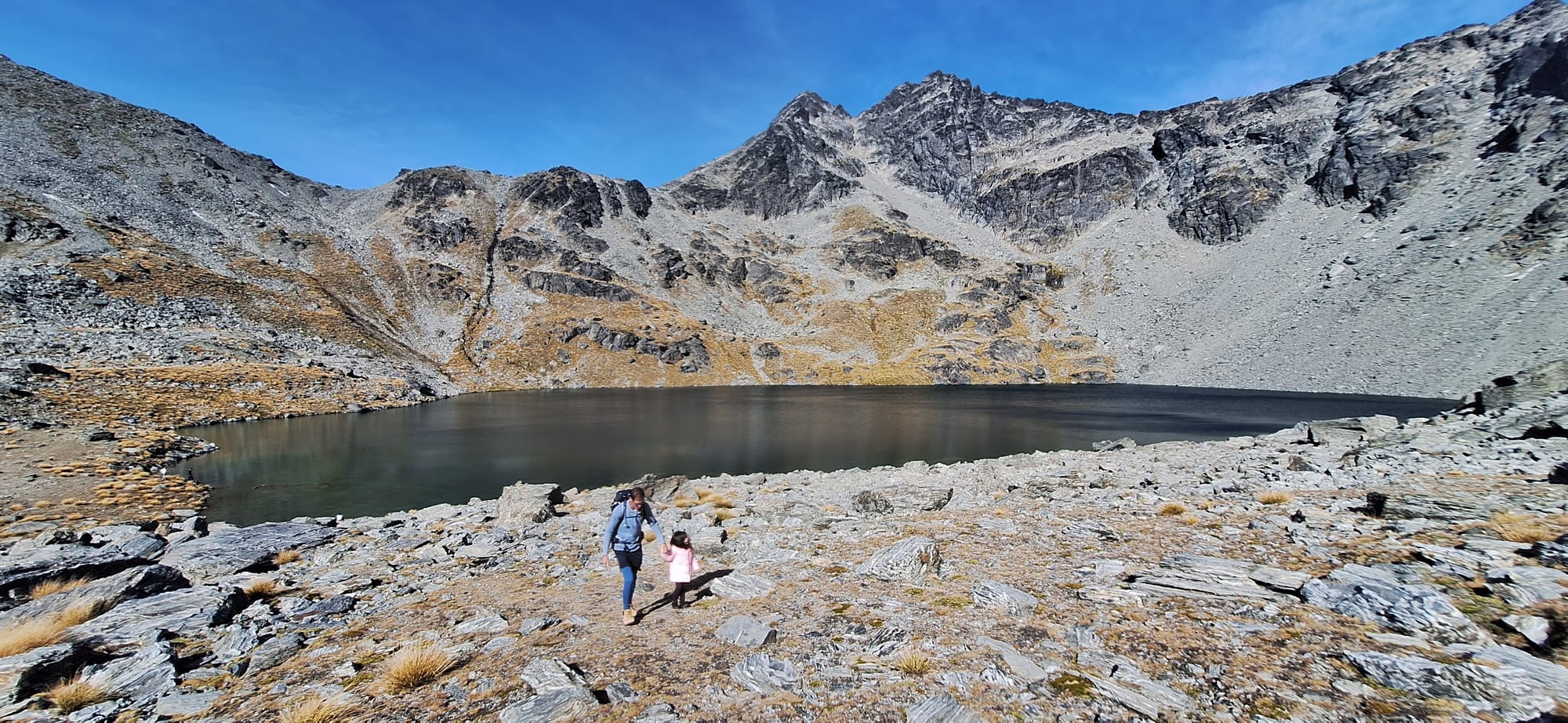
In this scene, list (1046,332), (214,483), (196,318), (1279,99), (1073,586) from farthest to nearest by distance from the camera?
(1279,99)
(1046,332)
(196,318)
(214,483)
(1073,586)

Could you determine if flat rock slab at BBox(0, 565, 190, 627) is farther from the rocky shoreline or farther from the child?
the child

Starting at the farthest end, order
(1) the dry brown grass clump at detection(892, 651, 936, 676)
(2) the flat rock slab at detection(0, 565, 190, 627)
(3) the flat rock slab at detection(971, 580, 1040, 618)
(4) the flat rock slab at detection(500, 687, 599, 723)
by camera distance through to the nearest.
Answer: (3) the flat rock slab at detection(971, 580, 1040, 618) → (2) the flat rock slab at detection(0, 565, 190, 627) → (1) the dry brown grass clump at detection(892, 651, 936, 676) → (4) the flat rock slab at detection(500, 687, 599, 723)

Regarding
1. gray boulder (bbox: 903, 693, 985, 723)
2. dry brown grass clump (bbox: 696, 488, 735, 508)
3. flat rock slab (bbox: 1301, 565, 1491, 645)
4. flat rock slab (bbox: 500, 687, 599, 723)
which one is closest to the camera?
gray boulder (bbox: 903, 693, 985, 723)

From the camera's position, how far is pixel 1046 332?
486ft

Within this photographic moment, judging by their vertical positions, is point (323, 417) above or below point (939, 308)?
below

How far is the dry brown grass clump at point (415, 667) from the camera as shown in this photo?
721cm

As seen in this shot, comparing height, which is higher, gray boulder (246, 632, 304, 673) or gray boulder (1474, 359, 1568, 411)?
gray boulder (1474, 359, 1568, 411)

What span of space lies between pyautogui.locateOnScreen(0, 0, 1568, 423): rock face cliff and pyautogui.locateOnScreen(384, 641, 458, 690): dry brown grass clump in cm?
4999

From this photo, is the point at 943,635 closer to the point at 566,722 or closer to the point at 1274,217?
the point at 566,722

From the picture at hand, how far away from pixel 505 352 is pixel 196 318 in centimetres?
4751

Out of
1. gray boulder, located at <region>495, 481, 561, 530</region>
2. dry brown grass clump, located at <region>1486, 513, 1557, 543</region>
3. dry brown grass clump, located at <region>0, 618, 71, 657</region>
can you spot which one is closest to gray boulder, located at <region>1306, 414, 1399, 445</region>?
dry brown grass clump, located at <region>1486, 513, 1557, 543</region>

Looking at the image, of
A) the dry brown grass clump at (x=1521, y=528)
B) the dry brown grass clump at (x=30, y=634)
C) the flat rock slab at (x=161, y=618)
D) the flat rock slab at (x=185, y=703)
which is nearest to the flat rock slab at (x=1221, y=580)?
the dry brown grass clump at (x=1521, y=528)

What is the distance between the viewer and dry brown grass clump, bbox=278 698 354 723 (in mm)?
6293

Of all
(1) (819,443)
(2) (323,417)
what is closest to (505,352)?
(2) (323,417)
